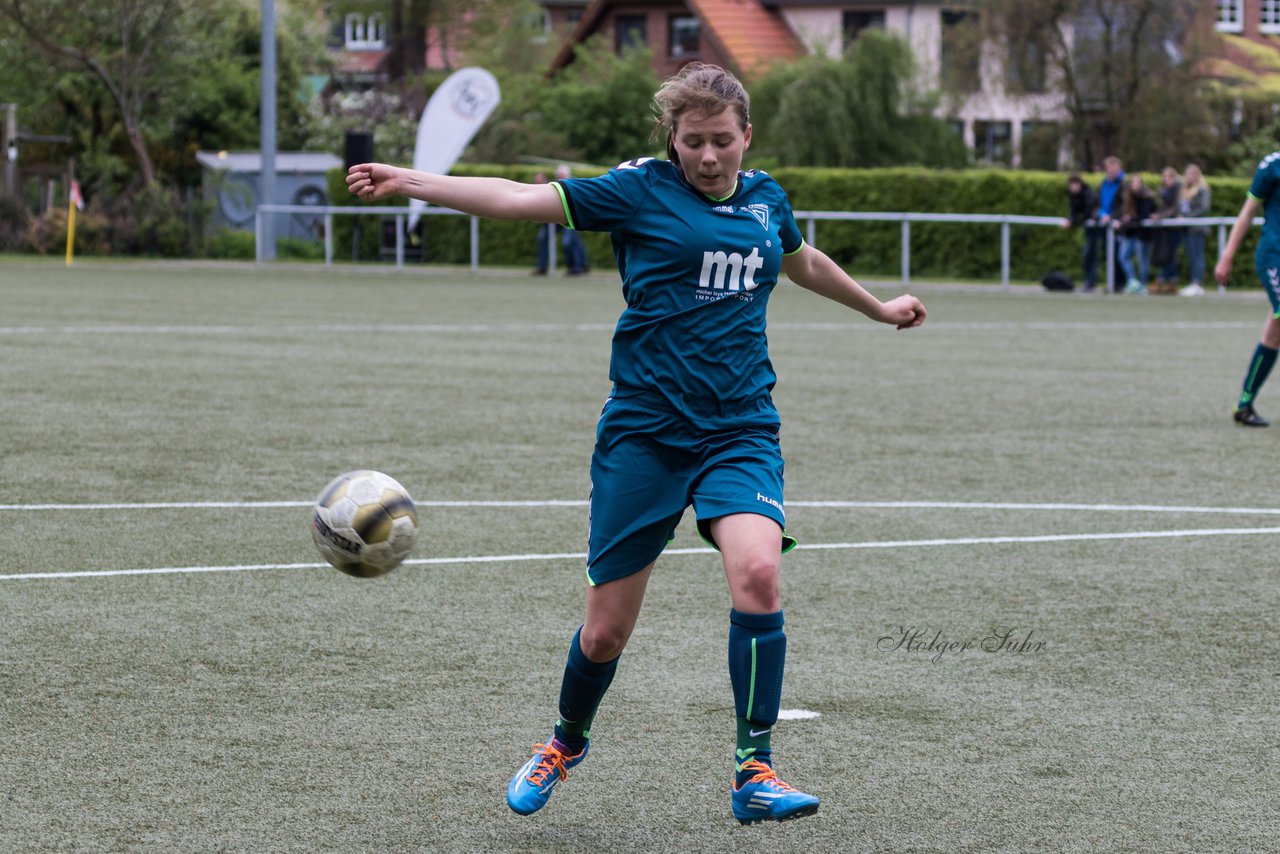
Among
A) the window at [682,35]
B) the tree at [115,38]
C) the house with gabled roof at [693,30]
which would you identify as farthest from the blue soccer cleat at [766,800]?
the window at [682,35]

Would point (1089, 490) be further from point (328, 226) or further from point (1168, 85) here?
point (1168, 85)

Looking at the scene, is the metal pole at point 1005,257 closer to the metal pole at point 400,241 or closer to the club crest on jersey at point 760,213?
the metal pole at point 400,241

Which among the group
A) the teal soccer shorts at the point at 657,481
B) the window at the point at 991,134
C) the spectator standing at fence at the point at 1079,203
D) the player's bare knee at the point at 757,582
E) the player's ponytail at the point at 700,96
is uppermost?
the window at the point at 991,134

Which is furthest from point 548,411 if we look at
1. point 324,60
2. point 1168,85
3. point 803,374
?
point 324,60

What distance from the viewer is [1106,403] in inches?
550

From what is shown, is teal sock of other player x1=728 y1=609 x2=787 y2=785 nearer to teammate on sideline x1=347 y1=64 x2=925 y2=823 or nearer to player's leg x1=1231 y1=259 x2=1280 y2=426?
teammate on sideline x1=347 y1=64 x2=925 y2=823

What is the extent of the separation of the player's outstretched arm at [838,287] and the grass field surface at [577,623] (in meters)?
1.15

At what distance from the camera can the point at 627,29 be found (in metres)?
70.1

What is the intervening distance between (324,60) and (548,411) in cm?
4779

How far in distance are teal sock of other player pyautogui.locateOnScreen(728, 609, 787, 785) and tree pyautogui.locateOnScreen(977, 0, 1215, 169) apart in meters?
43.4

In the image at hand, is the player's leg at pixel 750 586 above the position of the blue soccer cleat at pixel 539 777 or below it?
above

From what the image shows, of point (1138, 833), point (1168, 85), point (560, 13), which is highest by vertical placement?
point (560, 13)

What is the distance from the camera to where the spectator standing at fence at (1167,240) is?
2914 cm

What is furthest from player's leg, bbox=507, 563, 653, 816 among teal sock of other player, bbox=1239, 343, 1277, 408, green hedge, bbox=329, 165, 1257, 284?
green hedge, bbox=329, 165, 1257, 284
